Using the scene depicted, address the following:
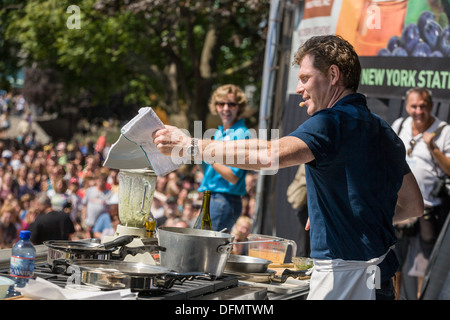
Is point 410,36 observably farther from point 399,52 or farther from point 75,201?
point 75,201

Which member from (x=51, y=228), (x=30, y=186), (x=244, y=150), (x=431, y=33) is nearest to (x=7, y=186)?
(x=30, y=186)

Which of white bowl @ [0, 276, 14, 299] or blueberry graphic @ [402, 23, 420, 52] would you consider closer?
white bowl @ [0, 276, 14, 299]

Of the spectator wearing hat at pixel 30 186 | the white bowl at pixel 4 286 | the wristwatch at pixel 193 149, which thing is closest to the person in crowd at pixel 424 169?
the wristwatch at pixel 193 149

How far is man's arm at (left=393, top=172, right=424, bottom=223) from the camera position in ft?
8.38

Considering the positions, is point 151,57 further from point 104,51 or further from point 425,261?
point 425,261

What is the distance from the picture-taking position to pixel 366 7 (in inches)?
220

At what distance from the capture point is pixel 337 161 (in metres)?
2.18

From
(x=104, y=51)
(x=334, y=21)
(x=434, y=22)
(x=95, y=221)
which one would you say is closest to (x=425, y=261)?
(x=434, y=22)

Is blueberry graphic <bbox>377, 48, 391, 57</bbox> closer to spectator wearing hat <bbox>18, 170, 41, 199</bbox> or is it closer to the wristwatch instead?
the wristwatch

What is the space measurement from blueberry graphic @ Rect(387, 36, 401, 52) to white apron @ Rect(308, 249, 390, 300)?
134 inches

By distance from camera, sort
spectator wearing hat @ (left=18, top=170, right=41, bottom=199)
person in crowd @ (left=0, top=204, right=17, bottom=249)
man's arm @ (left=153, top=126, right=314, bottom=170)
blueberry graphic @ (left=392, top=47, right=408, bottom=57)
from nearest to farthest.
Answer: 1. man's arm @ (left=153, top=126, right=314, bottom=170)
2. blueberry graphic @ (left=392, top=47, right=408, bottom=57)
3. person in crowd @ (left=0, top=204, right=17, bottom=249)
4. spectator wearing hat @ (left=18, top=170, right=41, bottom=199)

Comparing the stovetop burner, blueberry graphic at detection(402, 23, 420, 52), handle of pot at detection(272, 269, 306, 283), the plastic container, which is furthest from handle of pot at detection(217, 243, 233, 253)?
blueberry graphic at detection(402, 23, 420, 52)

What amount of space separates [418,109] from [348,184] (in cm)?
300
